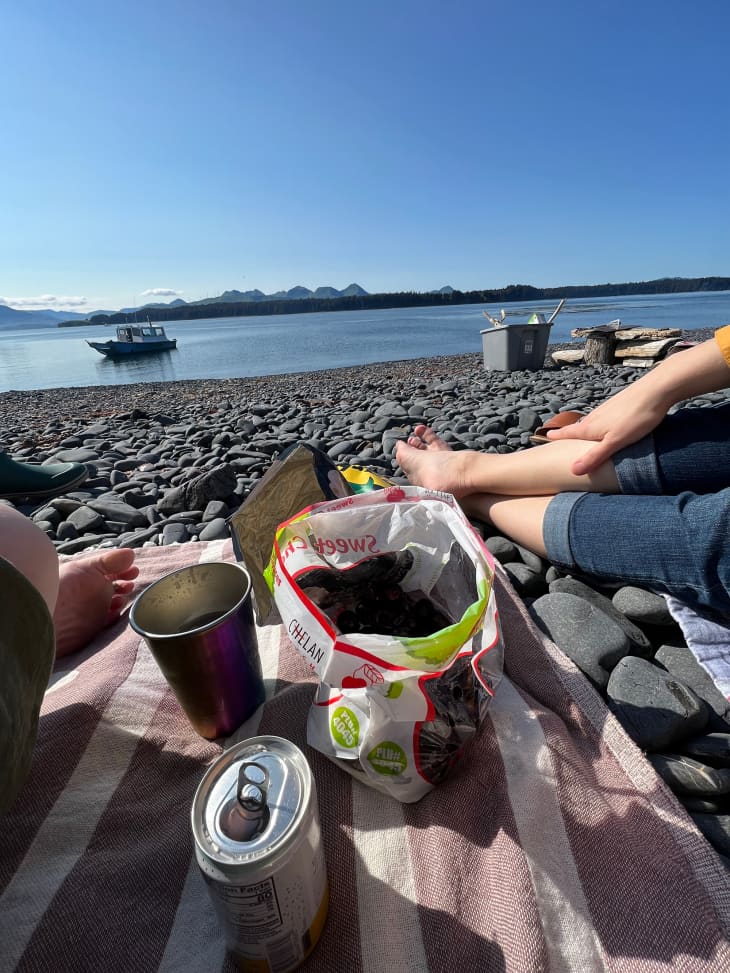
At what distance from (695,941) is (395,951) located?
0.45 m

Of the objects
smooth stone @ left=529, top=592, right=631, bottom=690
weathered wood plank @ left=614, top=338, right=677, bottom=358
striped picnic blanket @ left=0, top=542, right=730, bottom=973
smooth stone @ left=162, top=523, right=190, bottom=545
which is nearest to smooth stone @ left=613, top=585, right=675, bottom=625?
smooth stone @ left=529, top=592, right=631, bottom=690

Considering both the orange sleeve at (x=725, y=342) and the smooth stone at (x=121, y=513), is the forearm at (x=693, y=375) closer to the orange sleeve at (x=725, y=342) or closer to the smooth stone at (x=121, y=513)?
the orange sleeve at (x=725, y=342)

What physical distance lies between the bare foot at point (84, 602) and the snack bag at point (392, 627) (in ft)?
2.35

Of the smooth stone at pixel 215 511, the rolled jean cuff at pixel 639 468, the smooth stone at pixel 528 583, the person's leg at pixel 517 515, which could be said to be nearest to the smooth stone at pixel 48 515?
the smooth stone at pixel 215 511

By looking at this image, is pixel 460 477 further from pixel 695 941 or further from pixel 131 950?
pixel 131 950

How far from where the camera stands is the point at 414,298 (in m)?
76.7

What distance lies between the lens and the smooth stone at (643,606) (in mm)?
1464

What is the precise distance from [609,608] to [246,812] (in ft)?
4.28

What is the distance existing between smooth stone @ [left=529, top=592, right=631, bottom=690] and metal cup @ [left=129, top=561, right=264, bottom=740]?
0.85 metres

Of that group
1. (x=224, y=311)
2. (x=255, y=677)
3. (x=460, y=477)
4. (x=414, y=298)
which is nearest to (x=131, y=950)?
(x=255, y=677)

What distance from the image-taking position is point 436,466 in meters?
2.20

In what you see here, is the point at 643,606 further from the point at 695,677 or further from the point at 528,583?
the point at 528,583

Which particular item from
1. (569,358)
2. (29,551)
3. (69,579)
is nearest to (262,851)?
(29,551)

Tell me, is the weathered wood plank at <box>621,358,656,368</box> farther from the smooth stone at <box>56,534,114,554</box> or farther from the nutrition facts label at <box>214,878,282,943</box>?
the nutrition facts label at <box>214,878,282,943</box>
